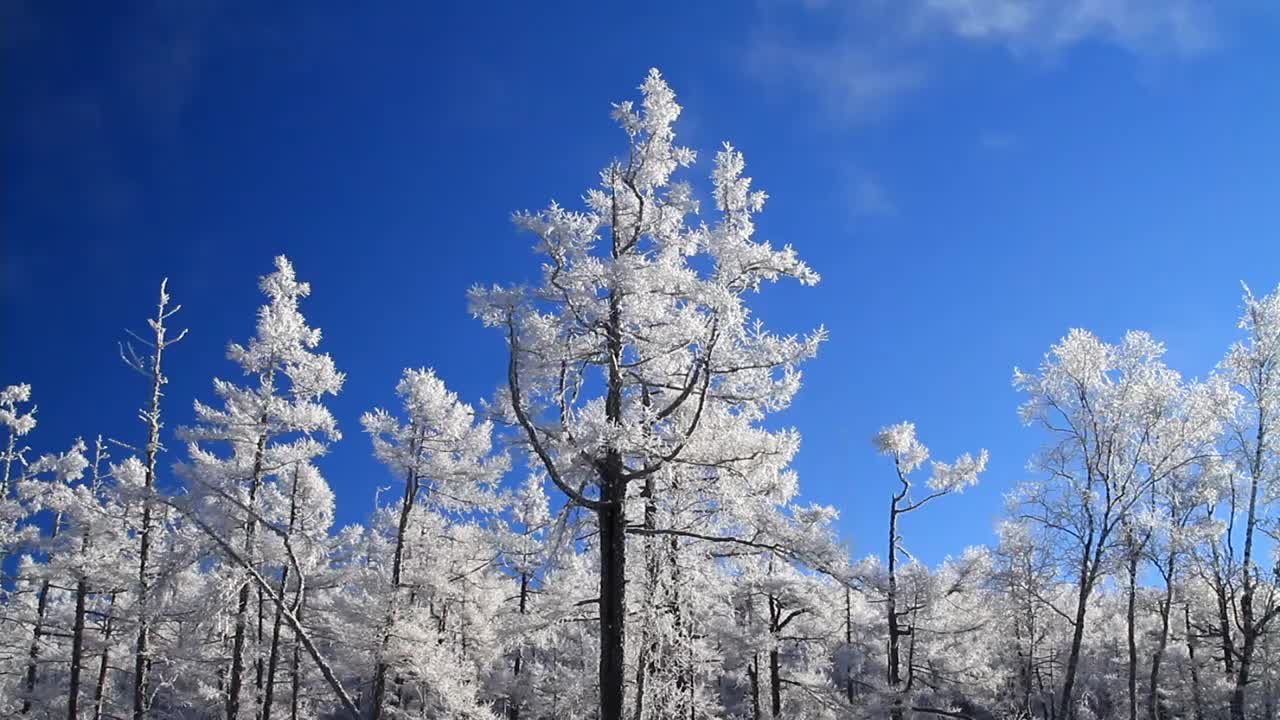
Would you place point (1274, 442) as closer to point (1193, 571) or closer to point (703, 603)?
point (1193, 571)

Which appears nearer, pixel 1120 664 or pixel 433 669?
pixel 433 669

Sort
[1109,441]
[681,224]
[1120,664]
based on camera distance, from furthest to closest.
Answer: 1. [1120,664]
2. [1109,441]
3. [681,224]

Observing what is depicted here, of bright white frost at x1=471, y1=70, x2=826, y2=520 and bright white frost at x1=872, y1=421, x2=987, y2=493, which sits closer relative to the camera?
bright white frost at x1=471, y1=70, x2=826, y2=520

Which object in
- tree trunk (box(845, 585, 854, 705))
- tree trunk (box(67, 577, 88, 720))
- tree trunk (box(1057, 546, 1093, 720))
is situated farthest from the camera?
tree trunk (box(845, 585, 854, 705))

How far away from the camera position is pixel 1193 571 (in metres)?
19.9

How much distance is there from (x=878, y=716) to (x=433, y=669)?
1134 cm

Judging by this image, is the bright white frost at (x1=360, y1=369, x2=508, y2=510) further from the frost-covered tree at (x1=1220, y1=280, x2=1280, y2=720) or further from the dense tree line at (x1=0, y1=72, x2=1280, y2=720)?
the frost-covered tree at (x1=1220, y1=280, x2=1280, y2=720)

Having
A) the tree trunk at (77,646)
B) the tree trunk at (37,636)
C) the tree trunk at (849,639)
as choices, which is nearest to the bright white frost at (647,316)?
the tree trunk at (849,639)

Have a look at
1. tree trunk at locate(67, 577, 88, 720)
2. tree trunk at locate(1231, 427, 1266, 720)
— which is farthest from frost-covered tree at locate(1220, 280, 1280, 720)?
tree trunk at locate(67, 577, 88, 720)

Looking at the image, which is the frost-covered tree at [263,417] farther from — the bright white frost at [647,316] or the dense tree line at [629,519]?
the bright white frost at [647,316]

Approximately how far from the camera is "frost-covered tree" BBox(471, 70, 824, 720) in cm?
868

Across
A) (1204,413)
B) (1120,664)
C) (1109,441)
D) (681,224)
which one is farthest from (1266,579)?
(1120,664)

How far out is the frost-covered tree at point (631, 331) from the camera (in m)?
8.68

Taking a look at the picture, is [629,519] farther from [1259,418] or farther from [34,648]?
[34,648]
